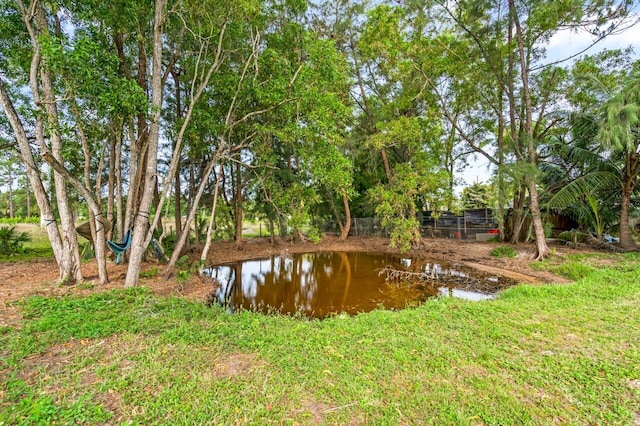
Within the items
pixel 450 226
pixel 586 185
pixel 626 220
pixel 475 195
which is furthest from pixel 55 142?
pixel 475 195

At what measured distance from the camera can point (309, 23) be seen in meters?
9.27

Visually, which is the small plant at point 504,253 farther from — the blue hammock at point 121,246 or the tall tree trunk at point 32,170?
the tall tree trunk at point 32,170

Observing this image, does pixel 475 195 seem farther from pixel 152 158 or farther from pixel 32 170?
pixel 32 170

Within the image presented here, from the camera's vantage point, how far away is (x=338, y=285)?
6.92 metres

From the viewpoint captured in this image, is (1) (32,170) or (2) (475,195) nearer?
(1) (32,170)

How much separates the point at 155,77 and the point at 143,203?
7.38 ft

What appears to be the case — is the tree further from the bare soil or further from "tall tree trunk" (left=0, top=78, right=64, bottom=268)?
"tall tree trunk" (left=0, top=78, right=64, bottom=268)

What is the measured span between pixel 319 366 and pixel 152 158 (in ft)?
14.8

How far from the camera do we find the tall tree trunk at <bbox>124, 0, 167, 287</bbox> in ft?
15.5

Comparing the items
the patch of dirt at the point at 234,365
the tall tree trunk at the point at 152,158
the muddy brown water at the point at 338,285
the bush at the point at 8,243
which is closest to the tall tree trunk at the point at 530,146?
the muddy brown water at the point at 338,285

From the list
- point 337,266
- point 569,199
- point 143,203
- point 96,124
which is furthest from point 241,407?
point 569,199

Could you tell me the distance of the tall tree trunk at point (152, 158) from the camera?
4711 millimetres

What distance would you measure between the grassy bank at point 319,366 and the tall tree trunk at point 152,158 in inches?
40.3

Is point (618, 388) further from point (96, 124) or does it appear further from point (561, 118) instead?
point (561, 118)
